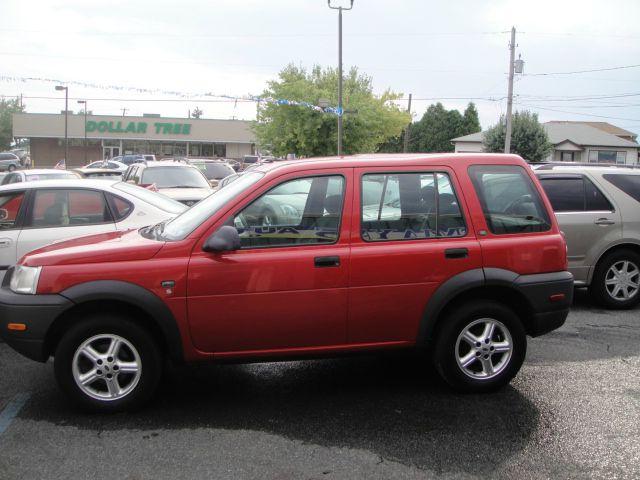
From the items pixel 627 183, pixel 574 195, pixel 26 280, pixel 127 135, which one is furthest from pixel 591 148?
pixel 26 280

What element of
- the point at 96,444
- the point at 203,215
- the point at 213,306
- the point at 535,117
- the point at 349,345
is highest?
the point at 535,117

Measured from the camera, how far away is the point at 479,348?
4723 millimetres

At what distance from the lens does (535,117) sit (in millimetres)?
47750

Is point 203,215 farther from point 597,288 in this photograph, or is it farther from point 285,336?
point 597,288

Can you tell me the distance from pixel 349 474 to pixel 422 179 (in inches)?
86.0

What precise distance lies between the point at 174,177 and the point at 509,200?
32.3 feet

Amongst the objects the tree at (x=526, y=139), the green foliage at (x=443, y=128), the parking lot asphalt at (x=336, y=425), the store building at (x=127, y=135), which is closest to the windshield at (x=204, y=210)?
the parking lot asphalt at (x=336, y=425)

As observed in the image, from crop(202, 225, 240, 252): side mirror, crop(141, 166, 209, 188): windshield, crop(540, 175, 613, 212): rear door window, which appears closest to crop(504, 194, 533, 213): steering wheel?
crop(202, 225, 240, 252): side mirror

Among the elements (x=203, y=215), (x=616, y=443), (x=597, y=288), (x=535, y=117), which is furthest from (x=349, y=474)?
(x=535, y=117)

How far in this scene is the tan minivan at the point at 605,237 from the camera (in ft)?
24.7

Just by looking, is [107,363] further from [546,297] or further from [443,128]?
[443,128]

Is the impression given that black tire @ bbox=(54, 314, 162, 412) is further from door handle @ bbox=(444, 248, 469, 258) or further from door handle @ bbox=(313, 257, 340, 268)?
door handle @ bbox=(444, 248, 469, 258)

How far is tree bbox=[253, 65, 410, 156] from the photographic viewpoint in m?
39.7

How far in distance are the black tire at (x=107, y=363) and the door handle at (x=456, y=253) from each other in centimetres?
214
